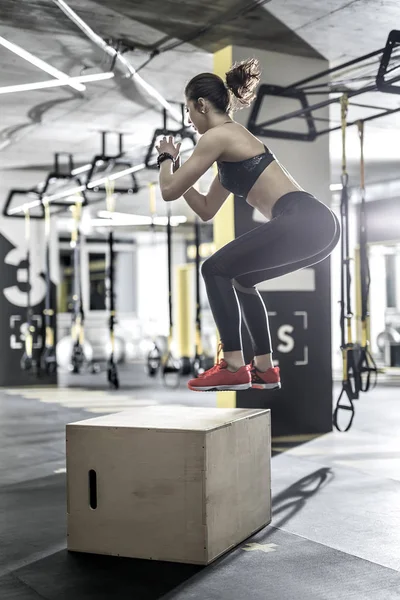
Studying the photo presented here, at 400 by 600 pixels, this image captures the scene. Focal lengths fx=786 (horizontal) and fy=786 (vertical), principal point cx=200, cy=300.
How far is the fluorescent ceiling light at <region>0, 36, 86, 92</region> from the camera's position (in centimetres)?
537

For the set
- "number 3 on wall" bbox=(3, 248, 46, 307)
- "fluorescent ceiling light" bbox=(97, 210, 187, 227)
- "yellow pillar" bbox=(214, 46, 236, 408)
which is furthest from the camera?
"fluorescent ceiling light" bbox=(97, 210, 187, 227)

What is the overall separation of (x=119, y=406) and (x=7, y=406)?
4.04ft

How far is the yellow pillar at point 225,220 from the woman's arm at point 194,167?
2879 millimetres

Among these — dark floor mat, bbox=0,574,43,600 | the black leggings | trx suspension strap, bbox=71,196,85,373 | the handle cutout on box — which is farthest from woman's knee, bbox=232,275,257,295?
trx suspension strap, bbox=71,196,85,373

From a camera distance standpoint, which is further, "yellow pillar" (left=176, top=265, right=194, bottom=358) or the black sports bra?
"yellow pillar" (left=176, top=265, right=194, bottom=358)

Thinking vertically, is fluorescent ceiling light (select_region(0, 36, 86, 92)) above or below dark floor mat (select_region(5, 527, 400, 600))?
above

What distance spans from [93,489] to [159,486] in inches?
12.4

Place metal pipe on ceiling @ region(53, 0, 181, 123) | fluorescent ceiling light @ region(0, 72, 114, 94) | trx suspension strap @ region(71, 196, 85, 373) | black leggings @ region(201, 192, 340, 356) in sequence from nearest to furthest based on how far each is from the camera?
black leggings @ region(201, 192, 340, 356) → metal pipe on ceiling @ region(53, 0, 181, 123) → fluorescent ceiling light @ region(0, 72, 114, 94) → trx suspension strap @ region(71, 196, 85, 373)

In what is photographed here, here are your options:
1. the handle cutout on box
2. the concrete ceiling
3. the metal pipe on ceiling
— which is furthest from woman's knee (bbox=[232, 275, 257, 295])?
the metal pipe on ceiling

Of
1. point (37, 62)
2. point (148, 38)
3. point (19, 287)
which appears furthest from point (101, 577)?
point (19, 287)

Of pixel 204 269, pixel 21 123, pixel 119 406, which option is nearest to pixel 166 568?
pixel 204 269

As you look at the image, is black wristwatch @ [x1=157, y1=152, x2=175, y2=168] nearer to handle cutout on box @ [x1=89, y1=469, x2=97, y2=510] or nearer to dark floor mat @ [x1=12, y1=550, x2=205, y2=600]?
handle cutout on box @ [x1=89, y1=469, x2=97, y2=510]

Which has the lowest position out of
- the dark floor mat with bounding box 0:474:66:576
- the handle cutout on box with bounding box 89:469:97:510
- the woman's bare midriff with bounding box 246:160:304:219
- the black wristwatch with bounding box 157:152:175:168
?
the dark floor mat with bounding box 0:474:66:576

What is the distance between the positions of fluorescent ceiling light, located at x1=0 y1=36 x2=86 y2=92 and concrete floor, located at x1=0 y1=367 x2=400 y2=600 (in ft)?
9.15
